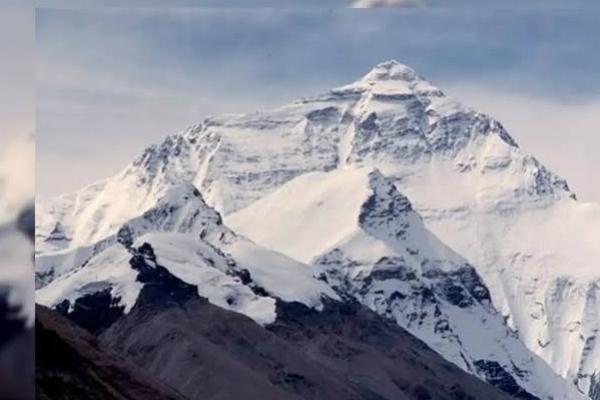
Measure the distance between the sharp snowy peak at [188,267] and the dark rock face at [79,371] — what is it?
7714 millimetres

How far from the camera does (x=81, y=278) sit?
32.6 meters

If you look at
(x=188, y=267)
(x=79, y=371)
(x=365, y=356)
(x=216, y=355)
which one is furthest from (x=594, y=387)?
(x=79, y=371)

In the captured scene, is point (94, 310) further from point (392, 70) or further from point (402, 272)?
point (402, 272)

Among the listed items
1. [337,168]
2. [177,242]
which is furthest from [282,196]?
[337,168]

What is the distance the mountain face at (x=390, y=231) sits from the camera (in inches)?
1284

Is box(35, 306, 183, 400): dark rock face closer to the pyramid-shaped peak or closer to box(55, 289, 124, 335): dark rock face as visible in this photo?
the pyramid-shaped peak

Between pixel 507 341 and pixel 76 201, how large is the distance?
39.1m

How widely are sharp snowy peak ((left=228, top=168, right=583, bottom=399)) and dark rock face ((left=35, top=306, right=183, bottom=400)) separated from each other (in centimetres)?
1428

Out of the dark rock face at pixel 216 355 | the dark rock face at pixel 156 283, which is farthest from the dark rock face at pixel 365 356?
the dark rock face at pixel 156 283

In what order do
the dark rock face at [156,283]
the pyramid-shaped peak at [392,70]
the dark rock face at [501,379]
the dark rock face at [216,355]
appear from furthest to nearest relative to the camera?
1. the dark rock face at [501,379]
2. the dark rock face at [156,283]
3. the dark rock face at [216,355]
4. the pyramid-shaped peak at [392,70]

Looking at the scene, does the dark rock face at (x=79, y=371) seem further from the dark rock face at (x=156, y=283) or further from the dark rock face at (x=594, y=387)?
the dark rock face at (x=594, y=387)

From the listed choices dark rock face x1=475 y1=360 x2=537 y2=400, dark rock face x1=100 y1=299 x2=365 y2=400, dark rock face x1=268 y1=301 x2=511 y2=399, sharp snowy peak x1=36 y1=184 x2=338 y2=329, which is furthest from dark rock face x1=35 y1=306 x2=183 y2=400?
dark rock face x1=475 y1=360 x2=537 y2=400

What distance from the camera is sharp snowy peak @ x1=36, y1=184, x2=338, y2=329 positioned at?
32.7 meters

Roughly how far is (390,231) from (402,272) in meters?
2.35
